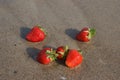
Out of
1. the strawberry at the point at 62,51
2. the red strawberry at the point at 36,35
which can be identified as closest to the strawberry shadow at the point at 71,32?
the red strawberry at the point at 36,35

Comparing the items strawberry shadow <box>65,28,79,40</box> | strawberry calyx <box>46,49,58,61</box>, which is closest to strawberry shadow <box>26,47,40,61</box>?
strawberry calyx <box>46,49,58,61</box>

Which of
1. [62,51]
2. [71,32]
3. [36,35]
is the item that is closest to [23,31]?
[36,35]

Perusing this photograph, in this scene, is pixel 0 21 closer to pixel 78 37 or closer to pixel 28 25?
pixel 28 25

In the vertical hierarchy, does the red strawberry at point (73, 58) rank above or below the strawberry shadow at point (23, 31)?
below

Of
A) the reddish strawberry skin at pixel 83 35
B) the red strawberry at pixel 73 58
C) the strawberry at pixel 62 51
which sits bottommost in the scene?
the red strawberry at pixel 73 58

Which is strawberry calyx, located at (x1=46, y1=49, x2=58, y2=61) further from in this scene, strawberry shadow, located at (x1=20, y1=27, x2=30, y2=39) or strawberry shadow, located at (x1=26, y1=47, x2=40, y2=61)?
strawberry shadow, located at (x1=20, y1=27, x2=30, y2=39)

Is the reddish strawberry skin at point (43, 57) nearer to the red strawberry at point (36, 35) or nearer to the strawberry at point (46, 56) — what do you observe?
the strawberry at point (46, 56)

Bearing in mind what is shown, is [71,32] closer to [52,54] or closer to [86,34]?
[86,34]

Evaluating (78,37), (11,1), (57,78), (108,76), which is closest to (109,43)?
(78,37)
